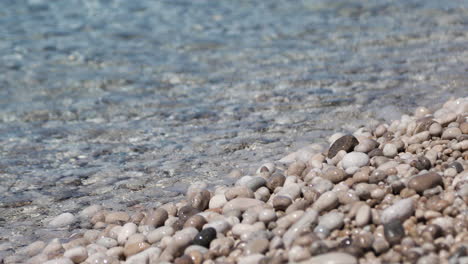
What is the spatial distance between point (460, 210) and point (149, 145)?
2.85 m

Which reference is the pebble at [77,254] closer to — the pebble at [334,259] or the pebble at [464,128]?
the pebble at [334,259]

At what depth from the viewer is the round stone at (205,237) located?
11.3 feet

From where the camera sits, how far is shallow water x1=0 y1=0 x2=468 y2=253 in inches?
196

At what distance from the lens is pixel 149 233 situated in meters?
3.70

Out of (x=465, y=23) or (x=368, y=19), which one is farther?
(x=368, y=19)

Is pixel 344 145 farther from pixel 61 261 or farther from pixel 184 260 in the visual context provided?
pixel 61 261

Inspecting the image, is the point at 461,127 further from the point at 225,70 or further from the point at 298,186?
the point at 225,70

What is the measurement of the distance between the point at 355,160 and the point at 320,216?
0.66 metres

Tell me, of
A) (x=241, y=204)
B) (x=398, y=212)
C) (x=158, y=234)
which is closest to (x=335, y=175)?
(x=241, y=204)

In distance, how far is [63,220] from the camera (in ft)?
13.9

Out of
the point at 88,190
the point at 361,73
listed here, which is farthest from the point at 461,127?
the point at 361,73

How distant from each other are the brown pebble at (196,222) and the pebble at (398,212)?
0.92 m

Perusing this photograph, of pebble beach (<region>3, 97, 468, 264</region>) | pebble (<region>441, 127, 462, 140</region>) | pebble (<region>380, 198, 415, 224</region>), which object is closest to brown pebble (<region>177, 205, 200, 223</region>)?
pebble beach (<region>3, 97, 468, 264</region>)

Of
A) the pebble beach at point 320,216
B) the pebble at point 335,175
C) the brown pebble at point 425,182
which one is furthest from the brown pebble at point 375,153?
the brown pebble at point 425,182
